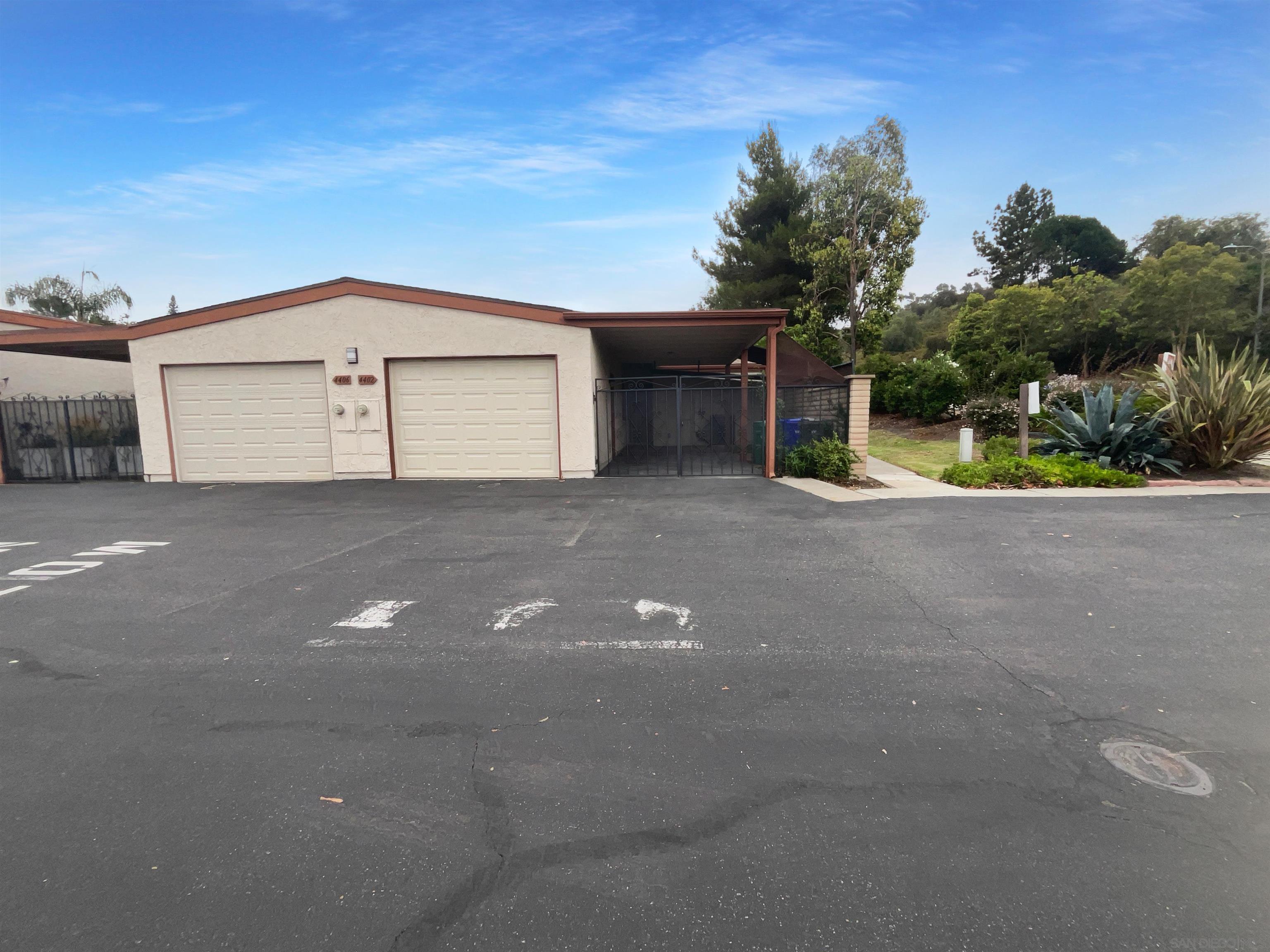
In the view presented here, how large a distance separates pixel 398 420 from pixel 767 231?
21940 millimetres

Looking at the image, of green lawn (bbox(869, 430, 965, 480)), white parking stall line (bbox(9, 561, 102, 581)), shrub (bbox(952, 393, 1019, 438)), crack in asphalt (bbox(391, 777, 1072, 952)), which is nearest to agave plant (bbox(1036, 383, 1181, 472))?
green lawn (bbox(869, 430, 965, 480))

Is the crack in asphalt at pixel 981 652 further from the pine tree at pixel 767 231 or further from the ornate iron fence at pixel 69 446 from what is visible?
the pine tree at pixel 767 231

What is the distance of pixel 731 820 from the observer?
240cm

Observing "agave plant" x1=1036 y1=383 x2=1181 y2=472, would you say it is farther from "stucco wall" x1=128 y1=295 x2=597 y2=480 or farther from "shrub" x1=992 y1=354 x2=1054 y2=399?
"stucco wall" x1=128 y1=295 x2=597 y2=480

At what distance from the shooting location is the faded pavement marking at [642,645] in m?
4.12

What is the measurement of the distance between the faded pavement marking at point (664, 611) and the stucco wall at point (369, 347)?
7.41m

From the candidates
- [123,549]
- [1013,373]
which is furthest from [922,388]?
[123,549]

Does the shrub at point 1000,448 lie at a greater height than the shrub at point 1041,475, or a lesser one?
greater

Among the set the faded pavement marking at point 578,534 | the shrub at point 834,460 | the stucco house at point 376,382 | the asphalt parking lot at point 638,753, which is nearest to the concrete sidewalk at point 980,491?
the shrub at point 834,460

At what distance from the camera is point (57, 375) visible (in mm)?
18312

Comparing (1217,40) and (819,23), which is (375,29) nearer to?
(819,23)

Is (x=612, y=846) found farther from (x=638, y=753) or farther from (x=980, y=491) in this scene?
(x=980, y=491)

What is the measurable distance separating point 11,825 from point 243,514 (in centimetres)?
787

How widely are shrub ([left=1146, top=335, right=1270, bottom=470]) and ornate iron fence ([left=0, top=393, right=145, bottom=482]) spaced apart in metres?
20.9
